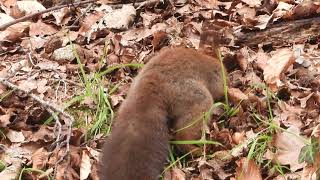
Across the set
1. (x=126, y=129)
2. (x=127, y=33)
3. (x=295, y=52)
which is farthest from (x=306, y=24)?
(x=126, y=129)

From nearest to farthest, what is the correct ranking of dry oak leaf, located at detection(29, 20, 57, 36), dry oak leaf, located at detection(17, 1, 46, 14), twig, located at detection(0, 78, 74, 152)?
twig, located at detection(0, 78, 74, 152) → dry oak leaf, located at detection(29, 20, 57, 36) → dry oak leaf, located at detection(17, 1, 46, 14)

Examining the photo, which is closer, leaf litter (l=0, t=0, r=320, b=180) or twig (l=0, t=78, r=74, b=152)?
leaf litter (l=0, t=0, r=320, b=180)

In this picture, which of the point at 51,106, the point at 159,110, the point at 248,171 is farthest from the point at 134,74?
the point at 248,171

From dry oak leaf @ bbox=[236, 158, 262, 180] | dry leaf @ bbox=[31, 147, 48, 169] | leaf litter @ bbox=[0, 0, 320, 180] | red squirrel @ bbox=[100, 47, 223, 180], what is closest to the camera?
red squirrel @ bbox=[100, 47, 223, 180]

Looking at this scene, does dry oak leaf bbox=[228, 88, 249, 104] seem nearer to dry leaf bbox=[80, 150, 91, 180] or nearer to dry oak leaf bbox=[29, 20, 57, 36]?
dry leaf bbox=[80, 150, 91, 180]

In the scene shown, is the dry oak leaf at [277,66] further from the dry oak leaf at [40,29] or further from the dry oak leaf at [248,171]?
the dry oak leaf at [40,29]

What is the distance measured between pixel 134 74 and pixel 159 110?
1262mm

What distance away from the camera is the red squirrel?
Answer: 137 inches

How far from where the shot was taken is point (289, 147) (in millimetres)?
3846

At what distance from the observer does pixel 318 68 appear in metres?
4.83

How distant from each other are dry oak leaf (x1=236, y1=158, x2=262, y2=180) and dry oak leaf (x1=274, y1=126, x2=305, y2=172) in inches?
7.0

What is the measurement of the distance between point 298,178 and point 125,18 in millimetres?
2992

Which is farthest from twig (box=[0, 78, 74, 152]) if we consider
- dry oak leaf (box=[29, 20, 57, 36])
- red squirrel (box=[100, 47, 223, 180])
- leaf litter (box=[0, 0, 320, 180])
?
dry oak leaf (box=[29, 20, 57, 36])

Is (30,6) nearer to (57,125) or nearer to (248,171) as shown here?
(57,125)
